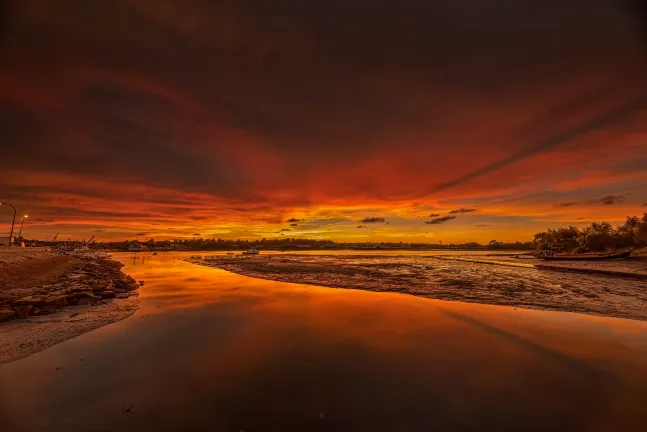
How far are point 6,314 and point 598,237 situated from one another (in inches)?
4431

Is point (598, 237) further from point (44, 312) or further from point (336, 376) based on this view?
point (44, 312)

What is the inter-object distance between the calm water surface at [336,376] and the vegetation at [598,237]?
90922mm

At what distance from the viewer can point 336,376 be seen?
6691mm

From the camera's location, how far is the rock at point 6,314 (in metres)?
11.0

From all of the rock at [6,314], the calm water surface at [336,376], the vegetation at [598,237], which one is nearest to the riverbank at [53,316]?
the rock at [6,314]

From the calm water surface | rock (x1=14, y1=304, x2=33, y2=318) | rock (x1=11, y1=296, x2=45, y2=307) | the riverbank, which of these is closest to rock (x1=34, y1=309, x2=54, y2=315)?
the riverbank

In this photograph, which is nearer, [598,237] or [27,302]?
[27,302]

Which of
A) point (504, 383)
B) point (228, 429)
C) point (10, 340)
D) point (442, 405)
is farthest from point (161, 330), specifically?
point (504, 383)

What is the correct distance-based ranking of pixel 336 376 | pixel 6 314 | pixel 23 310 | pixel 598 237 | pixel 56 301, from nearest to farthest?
pixel 336 376
pixel 6 314
pixel 23 310
pixel 56 301
pixel 598 237

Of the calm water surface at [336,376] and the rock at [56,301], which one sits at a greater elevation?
the rock at [56,301]

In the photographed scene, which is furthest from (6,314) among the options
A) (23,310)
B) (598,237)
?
(598,237)

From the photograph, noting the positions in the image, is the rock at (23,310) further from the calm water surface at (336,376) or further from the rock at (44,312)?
the calm water surface at (336,376)

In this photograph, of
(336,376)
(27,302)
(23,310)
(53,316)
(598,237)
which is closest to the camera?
(336,376)

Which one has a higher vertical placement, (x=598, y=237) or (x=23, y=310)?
(x=598, y=237)
